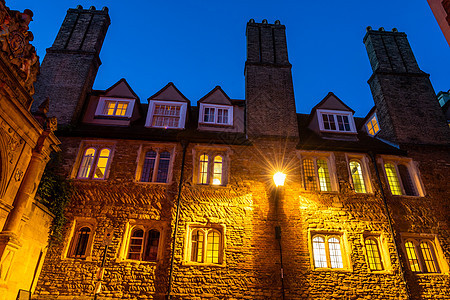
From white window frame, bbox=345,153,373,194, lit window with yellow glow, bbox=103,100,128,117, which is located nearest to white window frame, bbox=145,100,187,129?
lit window with yellow glow, bbox=103,100,128,117

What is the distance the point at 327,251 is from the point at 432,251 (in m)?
4.64

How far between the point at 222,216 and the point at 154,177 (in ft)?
11.7

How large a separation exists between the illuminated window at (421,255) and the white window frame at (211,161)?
8387 millimetres

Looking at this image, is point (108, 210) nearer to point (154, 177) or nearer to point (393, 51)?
point (154, 177)

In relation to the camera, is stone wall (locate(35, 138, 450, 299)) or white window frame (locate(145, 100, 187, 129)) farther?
white window frame (locate(145, 100, 187, 129))

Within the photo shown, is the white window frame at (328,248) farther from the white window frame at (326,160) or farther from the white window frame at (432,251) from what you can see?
the white window frame at (432,251)

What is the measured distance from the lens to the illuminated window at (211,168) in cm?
1377

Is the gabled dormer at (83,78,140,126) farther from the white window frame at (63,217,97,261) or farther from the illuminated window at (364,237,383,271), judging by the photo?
the illuminated window at (364,237,383,271)

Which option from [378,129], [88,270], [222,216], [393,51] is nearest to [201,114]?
[222,216]

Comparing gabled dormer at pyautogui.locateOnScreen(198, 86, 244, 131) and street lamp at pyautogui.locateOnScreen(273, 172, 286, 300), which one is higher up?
gabled dormer at pyautogui.locateOnScreen(198, 86, 244, 131)

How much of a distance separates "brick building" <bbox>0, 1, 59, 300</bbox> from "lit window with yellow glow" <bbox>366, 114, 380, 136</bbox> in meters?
17.1

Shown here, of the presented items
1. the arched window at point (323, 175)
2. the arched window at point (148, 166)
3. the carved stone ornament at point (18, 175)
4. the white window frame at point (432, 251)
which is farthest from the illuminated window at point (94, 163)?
the white window frame at point (432, 251)

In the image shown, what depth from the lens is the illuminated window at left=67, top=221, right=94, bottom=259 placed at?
11586 mm

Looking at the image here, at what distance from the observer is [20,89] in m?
9.58
